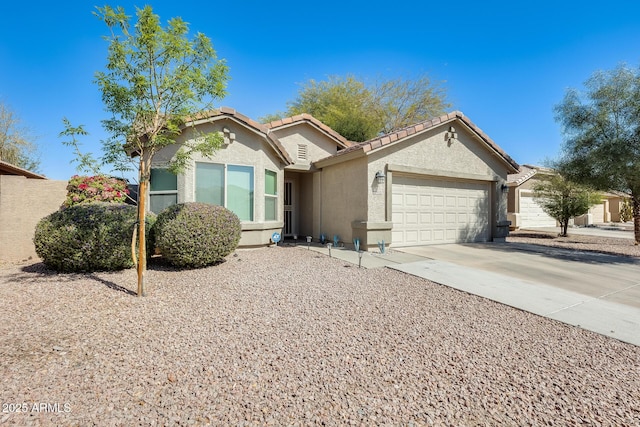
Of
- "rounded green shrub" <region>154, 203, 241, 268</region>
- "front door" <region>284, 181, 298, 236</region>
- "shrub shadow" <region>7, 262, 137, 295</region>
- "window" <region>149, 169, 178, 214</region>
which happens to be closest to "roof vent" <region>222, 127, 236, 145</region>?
"window" <region>149, 169, 178, 214</region>

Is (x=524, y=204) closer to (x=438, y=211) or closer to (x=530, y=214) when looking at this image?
(x=530, y=214)

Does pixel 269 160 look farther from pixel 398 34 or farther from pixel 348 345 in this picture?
pixel 398 34

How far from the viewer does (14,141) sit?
20406 millimetres

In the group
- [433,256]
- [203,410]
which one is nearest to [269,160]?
[433,256]

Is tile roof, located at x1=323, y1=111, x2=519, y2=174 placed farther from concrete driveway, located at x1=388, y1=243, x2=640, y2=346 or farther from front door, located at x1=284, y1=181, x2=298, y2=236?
concrete driveway, located at x1=388, y1=243, x2=640, y2=346

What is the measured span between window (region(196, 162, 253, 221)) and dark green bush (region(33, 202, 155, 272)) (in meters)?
2.92

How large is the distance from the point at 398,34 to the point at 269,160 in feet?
37.5

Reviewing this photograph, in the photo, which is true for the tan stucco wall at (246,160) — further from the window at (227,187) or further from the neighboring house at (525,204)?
the neighboring house at (525,204)

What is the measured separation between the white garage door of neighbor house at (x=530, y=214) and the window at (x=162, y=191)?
21792mm

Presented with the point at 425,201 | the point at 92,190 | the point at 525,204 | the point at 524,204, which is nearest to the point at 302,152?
the point at 425,201

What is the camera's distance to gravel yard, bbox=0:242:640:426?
2.38 m

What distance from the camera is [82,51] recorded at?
6.38 m

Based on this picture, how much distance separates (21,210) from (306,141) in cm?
935

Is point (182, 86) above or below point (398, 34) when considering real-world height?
below
